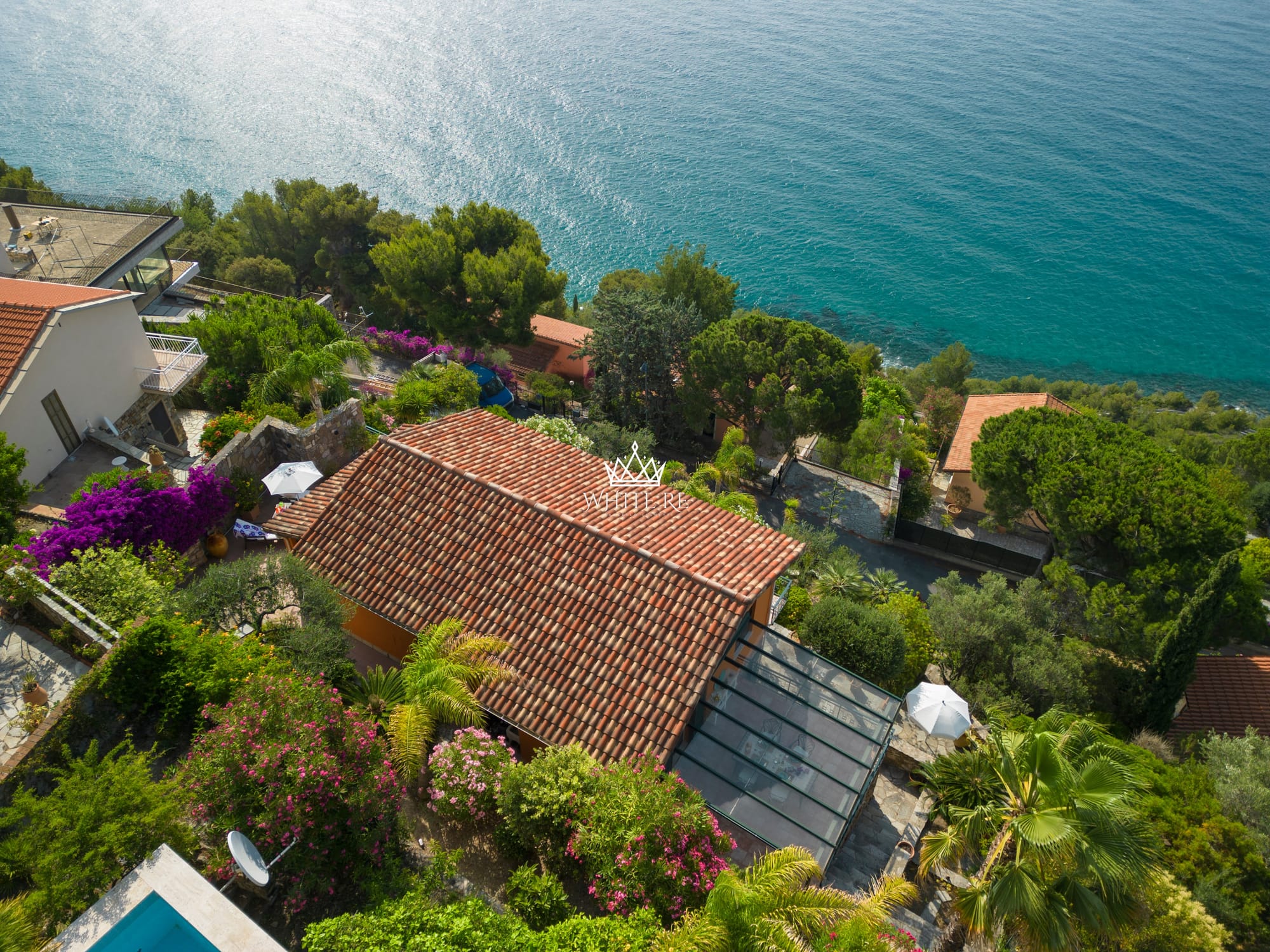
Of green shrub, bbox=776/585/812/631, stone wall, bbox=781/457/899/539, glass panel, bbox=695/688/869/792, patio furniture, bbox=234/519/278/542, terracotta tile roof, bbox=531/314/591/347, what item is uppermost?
glass panel, bbox=695/688/869/792

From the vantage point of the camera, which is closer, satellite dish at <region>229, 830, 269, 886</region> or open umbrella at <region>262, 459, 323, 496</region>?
satellite dish at <region>229, 830, 269, 886</region>

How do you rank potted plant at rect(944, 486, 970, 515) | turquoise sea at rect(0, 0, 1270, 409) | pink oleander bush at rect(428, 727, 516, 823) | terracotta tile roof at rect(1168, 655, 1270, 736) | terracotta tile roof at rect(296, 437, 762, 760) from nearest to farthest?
pink oleander bush at rect(428, 727, 516, 823) < terracotta tile roof at rect(296, 437, 762, 760) < terracotta tile roof at rect(1168, 655, 1270, 736) < potted plant at rect(944, 486, 970, 515) < turquoise sea at rect(0, 0, 1270, 409)

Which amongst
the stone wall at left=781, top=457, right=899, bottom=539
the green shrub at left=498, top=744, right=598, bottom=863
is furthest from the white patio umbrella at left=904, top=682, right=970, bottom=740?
the stone wall at left=781, top=457, right=899, bottom=539

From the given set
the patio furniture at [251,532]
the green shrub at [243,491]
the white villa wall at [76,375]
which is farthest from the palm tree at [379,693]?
the white villa wall at [76,375]

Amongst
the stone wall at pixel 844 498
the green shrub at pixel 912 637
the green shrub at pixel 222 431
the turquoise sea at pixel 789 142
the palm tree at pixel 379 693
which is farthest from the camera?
the turquoise sea at pixel 789 142

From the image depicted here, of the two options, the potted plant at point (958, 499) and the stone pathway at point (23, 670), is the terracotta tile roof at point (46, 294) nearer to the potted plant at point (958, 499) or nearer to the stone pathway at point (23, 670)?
the stone pathway at point (23, 670)

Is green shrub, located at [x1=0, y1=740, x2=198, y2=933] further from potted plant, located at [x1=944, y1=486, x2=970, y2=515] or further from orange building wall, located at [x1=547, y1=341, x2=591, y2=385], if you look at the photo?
orange building wall, located at [x1=547, y1=341, x2=591, y2=385]

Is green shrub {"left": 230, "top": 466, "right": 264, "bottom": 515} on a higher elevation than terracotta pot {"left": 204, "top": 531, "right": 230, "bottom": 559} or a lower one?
higher

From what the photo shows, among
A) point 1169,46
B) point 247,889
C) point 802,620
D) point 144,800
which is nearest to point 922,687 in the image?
point 802,620
